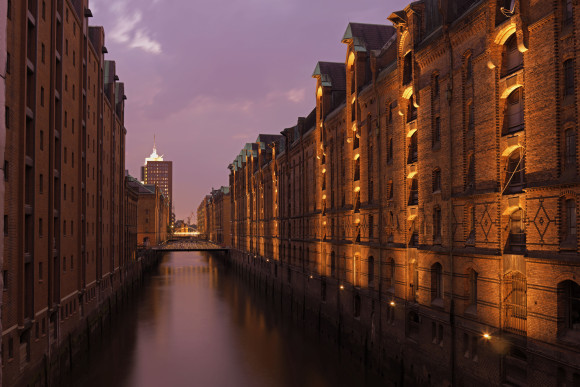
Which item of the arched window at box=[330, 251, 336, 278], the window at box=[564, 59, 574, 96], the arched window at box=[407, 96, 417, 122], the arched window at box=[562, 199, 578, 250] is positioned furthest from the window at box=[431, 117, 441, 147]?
the arched window at box=[330, 251, 336, 278]

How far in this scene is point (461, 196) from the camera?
22.1 metres

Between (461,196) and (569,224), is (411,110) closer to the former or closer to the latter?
(461,196)

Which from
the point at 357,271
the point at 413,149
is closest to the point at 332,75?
the point at 357,271

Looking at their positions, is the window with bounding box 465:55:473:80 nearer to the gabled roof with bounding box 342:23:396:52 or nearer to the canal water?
the gabled roof with bounding box 342:23:396:52

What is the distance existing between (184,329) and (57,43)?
27473 millimetres

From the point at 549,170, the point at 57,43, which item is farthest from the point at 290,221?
the point at 549,170

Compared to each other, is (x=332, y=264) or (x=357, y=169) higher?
(x=357, y=169)

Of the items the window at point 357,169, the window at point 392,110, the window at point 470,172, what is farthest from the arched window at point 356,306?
the window at point 470,172

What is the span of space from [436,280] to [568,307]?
27.6ft

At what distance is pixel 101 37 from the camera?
4709cm

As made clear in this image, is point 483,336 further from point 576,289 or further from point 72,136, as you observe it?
point 72,136

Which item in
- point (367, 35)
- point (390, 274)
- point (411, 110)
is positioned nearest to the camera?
point (411, 110)

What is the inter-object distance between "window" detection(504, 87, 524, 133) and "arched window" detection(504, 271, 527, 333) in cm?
559

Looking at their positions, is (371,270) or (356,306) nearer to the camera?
(371,270)
